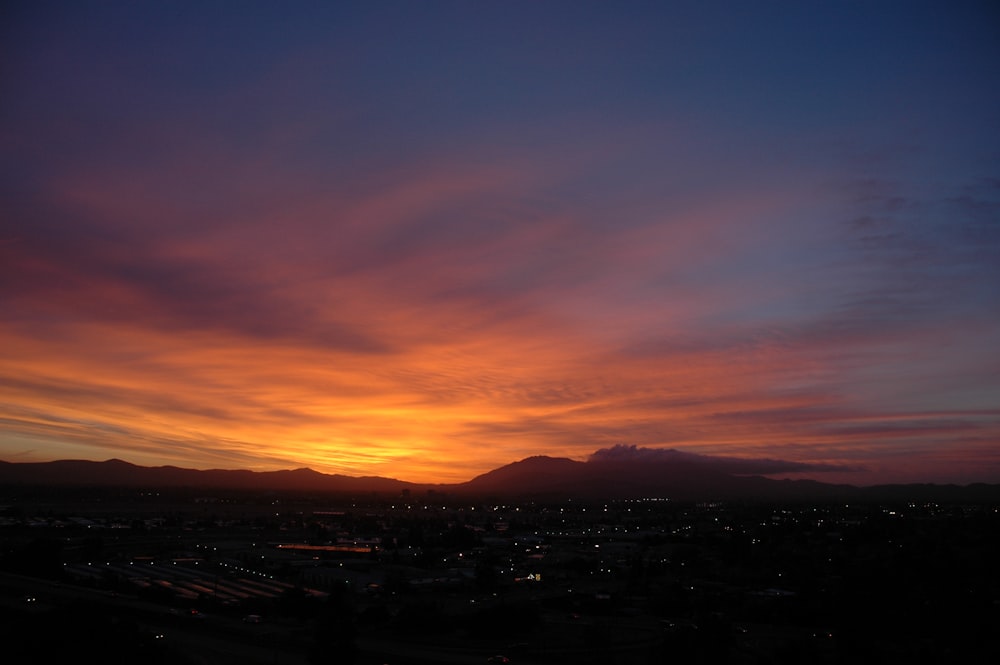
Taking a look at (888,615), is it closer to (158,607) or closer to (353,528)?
(158,607)

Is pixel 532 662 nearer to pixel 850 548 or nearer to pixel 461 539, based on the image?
pixel 850 548

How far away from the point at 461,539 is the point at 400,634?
43.1 meters

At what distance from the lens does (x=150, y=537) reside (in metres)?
72.4

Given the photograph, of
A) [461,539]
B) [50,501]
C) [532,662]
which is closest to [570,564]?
[461,539]

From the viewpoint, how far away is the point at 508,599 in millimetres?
39281

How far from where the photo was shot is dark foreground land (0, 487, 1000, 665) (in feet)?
77.3

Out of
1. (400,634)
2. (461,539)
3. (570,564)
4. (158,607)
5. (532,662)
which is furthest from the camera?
(461,539)

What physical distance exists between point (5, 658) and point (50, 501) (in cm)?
13024

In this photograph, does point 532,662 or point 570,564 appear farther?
point 570,564

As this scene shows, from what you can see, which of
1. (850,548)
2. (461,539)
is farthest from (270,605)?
(850,548)

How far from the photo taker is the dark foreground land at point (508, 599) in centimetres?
2355

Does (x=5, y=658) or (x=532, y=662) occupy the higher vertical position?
(x=5, y=658)

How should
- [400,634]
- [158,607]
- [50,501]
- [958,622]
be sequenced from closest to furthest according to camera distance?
[958,622]
[400,634]
[158,607]
[50,501]

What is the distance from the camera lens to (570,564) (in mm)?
54531
